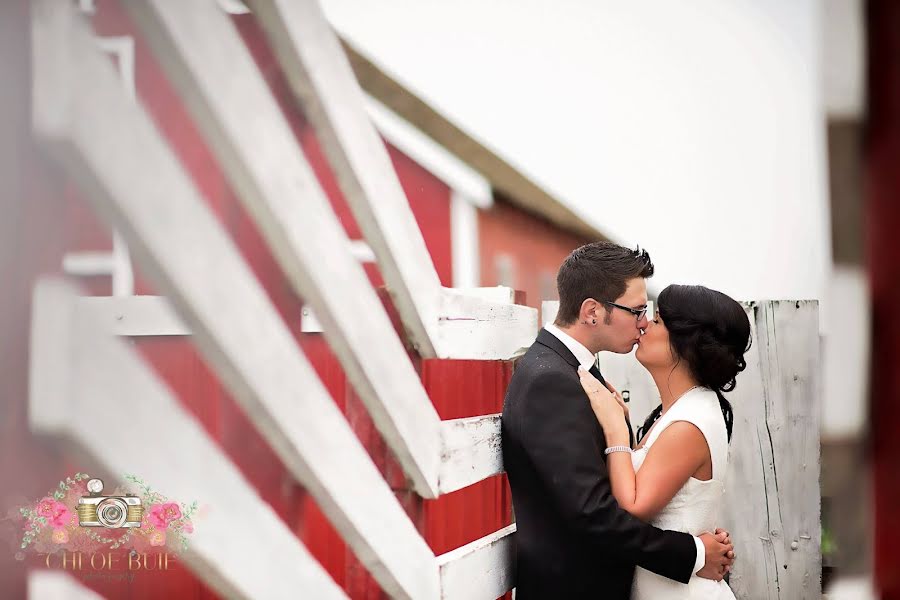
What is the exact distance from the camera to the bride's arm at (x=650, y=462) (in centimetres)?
207

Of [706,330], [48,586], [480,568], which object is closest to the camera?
[48,586]

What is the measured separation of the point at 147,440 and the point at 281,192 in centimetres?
43

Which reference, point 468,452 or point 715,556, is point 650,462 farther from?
point 468,452

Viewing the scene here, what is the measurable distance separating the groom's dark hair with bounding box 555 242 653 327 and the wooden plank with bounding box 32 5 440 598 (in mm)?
963

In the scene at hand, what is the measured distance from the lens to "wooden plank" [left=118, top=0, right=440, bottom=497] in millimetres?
1068

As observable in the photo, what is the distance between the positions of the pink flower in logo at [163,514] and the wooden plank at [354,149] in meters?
0.70

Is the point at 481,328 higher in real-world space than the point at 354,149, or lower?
lower

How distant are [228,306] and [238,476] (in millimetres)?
227

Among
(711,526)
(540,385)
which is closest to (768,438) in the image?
(711,526)

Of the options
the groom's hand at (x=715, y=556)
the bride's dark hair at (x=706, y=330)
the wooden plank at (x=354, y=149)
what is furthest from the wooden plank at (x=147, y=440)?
the bride's dark hair at (x=706, y=330)

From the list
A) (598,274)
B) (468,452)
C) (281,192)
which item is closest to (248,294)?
(281,192)

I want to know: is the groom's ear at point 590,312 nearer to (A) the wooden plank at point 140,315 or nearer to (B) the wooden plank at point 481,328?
(B) the wooden plank at point 481,328

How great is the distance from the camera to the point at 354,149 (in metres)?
1.53

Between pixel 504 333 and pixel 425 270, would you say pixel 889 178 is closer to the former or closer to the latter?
pixel 425 270
